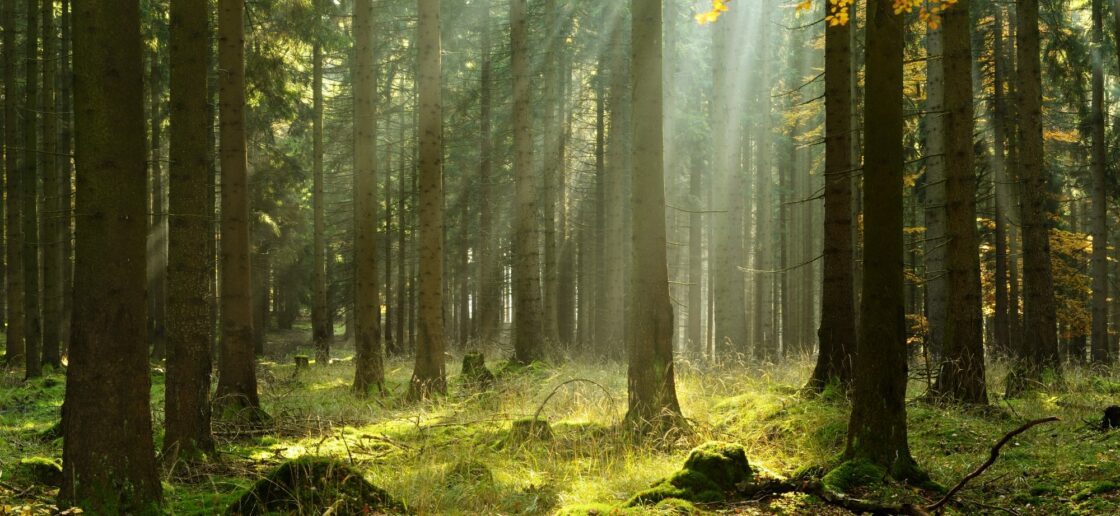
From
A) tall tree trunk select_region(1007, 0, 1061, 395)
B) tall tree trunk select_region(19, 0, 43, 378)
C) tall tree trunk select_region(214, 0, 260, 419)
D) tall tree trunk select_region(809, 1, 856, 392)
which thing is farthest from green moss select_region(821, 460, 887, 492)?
tall tree trunk select_region(19, 0, 43, 378)

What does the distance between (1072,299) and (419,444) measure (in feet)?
85.4

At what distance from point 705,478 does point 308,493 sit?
3005 millimetres

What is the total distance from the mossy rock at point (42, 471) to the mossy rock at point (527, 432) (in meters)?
3.93

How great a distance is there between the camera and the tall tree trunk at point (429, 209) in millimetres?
11734

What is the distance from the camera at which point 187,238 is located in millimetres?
7141

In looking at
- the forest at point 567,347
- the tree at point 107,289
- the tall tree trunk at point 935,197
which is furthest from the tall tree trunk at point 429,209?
the tall tree trunk at point 935,197

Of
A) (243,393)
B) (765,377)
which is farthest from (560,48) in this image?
(243,393)

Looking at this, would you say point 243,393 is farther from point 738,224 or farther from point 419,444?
point 738,224

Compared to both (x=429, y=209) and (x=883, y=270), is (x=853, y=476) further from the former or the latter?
(x=429, y=209)

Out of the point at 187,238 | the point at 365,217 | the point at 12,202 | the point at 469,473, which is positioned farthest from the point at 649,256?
the point at 12,202

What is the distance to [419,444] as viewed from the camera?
8266mm

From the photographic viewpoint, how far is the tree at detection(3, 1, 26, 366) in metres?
16.5

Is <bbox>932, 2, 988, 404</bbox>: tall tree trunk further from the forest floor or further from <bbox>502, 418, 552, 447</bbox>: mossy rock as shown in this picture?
<bbox>502, 418, 552, 447</bbox>: mossy rock

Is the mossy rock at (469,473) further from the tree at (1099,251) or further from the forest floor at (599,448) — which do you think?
the tree at (1099,251)
